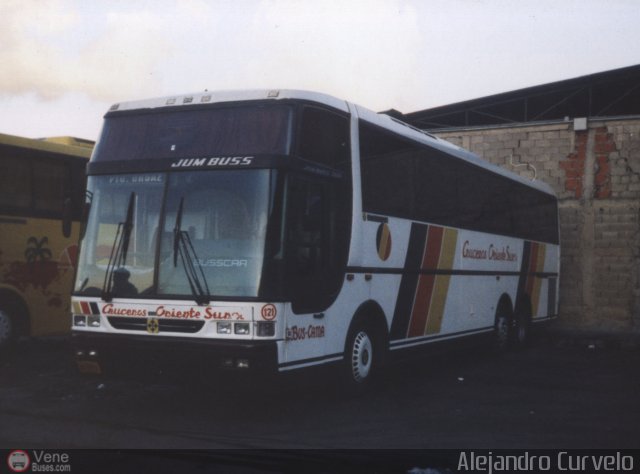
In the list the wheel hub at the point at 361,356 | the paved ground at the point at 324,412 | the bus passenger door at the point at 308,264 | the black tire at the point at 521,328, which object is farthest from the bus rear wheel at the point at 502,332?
the bus passenger door at the point at 308,264

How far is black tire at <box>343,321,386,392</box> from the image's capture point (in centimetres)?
953

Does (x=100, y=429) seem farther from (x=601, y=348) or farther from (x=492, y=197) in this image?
(x=601, y=348)

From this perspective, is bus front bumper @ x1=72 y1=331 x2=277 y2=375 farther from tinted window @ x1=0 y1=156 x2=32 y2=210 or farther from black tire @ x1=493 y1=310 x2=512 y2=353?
black tire @ x1=493 y1=310 x2=512 y2=353

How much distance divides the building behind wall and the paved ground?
6835mm

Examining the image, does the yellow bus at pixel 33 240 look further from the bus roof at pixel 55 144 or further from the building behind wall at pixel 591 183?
the building behind wall at pixel 591 183

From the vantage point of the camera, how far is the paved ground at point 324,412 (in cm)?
746

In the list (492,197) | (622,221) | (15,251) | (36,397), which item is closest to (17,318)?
(15,251)

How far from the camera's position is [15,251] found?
12977mm

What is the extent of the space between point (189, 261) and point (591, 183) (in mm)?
13205

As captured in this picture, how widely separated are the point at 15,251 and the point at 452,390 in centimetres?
663

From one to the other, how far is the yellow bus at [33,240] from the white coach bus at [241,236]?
429 cm
